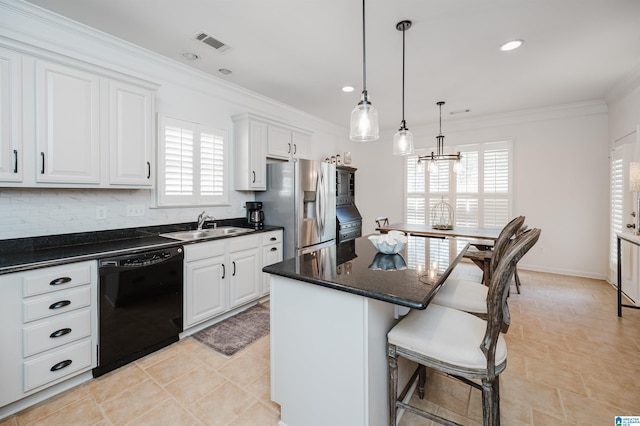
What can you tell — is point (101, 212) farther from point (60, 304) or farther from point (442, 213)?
point (442, 213)

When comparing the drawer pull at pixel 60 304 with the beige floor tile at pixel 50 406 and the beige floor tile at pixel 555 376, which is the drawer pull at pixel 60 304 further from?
the beige floor tile at pixel 555 376

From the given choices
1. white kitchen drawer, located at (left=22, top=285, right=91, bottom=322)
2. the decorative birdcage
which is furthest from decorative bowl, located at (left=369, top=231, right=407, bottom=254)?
the decorative birdcage

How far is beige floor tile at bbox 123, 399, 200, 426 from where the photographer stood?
1.71 meters

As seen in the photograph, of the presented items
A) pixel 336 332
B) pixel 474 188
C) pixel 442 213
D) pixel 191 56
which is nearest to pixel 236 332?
pixel 336 332

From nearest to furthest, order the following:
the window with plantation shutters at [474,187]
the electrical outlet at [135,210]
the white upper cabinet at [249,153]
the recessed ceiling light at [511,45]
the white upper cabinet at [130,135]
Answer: the white upper cabinet at [130,135], the recessed ceiling light at [511,45], the electrical outlet at [135,210], the white upper cabinet at [249,153], the window with plantation shutters at [474,187]

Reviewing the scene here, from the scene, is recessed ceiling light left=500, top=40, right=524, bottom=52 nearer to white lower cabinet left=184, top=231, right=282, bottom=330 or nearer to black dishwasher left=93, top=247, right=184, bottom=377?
white lower cabinet left=184, top=231, right=282, bottom=330

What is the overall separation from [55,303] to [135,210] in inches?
44.9

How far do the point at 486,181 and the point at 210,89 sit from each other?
4795 mm

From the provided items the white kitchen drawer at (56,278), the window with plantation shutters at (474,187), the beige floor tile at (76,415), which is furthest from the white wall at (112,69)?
the window with plantation shutters at (474,187)

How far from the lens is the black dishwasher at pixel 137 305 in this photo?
213 cm

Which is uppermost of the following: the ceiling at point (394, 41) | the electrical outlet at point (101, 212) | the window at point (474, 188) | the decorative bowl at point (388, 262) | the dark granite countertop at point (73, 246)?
the ceiling at point (394, 41)

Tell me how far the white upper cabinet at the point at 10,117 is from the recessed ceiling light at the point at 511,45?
12.8 feet

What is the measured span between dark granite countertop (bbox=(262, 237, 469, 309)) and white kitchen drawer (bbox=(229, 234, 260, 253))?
4.45ft

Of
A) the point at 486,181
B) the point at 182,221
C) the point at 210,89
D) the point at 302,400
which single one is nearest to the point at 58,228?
the point at 182,221
